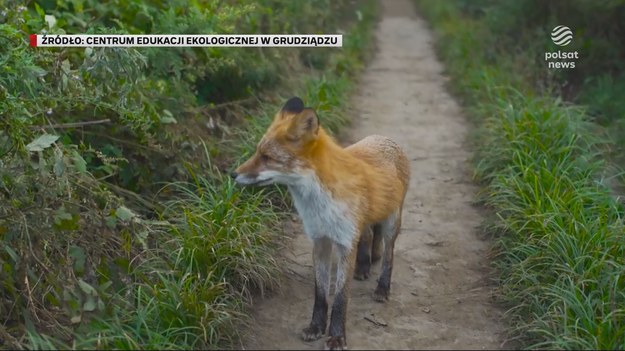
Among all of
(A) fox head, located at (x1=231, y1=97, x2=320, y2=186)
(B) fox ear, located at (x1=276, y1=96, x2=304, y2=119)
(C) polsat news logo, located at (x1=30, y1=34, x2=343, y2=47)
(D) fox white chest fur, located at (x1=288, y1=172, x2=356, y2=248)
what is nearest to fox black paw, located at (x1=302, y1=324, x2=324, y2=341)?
(D) fox white chest fur, located at (x1=288, y1=172, x2=356, y2=248)

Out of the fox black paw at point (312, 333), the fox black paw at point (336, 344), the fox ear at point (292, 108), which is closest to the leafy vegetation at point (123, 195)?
the fox black paw at point (312, 333)

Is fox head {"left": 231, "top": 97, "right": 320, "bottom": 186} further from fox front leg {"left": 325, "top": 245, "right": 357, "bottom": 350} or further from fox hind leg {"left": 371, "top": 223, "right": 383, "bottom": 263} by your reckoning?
fox hind leg {"left": 371, "top": 223, "right": 383, "bottom": 263}

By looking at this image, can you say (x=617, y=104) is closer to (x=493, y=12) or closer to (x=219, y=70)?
(x=493, y=12)

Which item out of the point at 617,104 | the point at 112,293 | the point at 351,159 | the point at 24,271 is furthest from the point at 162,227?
the point at 617,104

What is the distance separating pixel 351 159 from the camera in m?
5.26

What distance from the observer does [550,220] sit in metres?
6.20

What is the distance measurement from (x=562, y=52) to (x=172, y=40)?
8.38 m

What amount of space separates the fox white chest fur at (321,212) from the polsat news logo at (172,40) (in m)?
2.13

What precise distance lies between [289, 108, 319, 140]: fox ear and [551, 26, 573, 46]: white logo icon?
31.5 feet

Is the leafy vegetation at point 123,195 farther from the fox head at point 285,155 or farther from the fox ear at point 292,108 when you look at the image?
the fox ear at point 292,108

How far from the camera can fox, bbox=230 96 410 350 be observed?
15.8ft

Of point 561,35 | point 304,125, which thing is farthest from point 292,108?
point 561,35

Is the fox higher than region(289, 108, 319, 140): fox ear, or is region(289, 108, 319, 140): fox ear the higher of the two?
region(289, 108, 319, 140): fox ear

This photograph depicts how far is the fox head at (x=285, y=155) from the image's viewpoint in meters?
4.79
